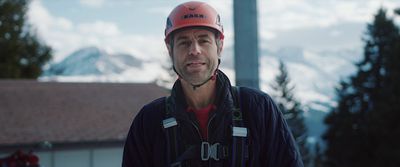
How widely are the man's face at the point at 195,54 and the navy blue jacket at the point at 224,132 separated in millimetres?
129

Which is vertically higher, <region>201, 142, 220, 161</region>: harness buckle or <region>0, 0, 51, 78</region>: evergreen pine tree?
<region>0, 0, 51, 78</region>: evergreen pine tree

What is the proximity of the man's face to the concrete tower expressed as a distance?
317 centimetres

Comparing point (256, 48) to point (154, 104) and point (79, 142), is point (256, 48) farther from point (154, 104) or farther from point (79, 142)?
point (79, 142)

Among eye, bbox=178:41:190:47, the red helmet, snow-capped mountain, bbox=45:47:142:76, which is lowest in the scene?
eye, bbox=178:41:190:47

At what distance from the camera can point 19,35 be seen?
39.8 m

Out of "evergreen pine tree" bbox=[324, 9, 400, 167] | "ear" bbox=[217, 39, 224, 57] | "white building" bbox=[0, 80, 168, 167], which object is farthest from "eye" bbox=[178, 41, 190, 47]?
"evergreen pine tree" bbox=[324, 9, 400, 167]

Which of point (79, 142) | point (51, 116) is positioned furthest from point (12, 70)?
point (79, 142)

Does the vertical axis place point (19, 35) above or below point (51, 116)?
above

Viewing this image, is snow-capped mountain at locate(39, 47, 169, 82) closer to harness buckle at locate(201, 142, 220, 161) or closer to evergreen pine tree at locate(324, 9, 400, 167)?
evergreen pine tree at locate(324, 9, 400, 167)

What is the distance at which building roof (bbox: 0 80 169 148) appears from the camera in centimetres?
1792

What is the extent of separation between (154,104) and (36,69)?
124 feet

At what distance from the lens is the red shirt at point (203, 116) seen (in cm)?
261

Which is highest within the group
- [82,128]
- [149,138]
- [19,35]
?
[19,35]

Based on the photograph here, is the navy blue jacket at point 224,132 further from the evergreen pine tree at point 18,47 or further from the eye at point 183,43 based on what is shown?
the evergreen pine tree at point 18,47
